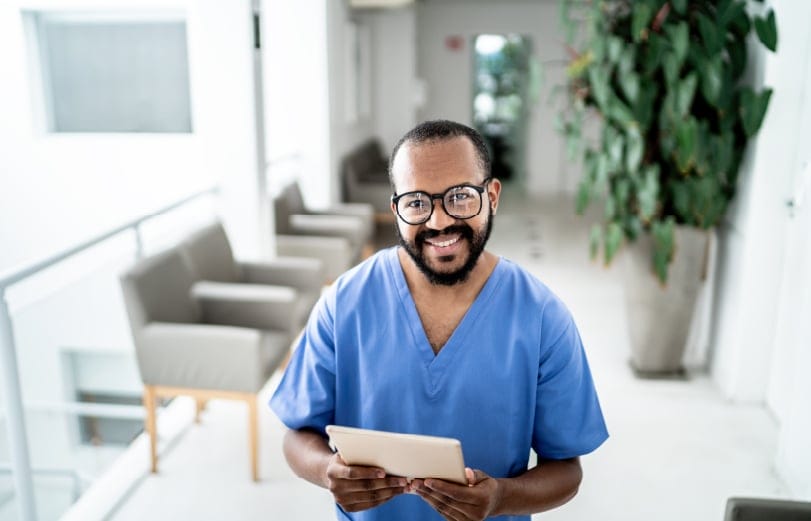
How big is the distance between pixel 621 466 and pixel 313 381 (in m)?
2.16

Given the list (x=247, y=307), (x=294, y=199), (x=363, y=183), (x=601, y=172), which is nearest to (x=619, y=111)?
(x=601, y=172)

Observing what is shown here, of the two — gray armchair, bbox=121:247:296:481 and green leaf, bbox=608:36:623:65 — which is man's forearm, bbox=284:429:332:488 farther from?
green leaf, bbox=608:36:623:65

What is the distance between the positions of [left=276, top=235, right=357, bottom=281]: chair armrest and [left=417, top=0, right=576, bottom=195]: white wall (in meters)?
5.85

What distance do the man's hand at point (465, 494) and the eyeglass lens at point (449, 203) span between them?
44 cm

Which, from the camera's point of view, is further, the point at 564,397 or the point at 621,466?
the point at 621,466

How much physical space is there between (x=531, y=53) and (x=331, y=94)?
4705 mm

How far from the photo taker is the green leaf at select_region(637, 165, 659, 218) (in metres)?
3.55

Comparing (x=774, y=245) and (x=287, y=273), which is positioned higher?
(x=774, y=245)

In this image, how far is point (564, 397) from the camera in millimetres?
1335

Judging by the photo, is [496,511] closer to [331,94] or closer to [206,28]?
[206,28]

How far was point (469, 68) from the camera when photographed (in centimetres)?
1032

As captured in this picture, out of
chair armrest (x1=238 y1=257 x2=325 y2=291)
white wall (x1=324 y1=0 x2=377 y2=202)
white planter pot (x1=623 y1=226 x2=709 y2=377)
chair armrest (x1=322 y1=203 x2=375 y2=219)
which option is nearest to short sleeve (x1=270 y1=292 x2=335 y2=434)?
chair armrest (x1=238 y1=257 x2=325 y2=291)

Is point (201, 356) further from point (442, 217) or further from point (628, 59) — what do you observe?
point (628, 59)

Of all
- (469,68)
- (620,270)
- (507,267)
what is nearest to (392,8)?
(469,68)
